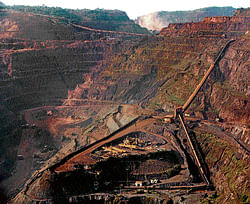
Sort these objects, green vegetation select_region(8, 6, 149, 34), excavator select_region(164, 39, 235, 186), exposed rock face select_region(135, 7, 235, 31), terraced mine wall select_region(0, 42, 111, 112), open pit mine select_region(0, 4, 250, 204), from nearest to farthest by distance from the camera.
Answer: open pit mine select_region(0, 4, 250, 204), excavator select_region(164, 39, 235, 186), terraced mine wall select_region(0, 42, 111, 112), green vegetation select_region(8, 6, 149, 34), exposed rock face select_region(135, 7, 235, 31)

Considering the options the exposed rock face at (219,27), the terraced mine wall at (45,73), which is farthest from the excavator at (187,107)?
the terraced mine wall at (45,73)

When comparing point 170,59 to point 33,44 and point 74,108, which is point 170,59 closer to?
point 74,108

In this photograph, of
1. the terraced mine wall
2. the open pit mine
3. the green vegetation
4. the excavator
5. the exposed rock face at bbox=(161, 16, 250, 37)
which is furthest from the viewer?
the green vegetation

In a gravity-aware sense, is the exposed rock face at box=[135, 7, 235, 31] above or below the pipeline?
above

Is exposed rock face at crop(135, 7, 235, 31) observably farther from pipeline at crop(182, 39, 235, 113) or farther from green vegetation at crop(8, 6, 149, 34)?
pipeline at crop(182, 39, 235, 113)

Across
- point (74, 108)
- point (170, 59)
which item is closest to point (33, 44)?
point (74, 108)

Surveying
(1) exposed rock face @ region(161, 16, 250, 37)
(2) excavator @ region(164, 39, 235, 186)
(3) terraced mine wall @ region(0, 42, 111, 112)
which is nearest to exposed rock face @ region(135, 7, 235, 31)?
(1) exposed rock face @ region(161, 16, 250, 37)
